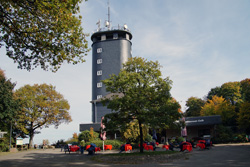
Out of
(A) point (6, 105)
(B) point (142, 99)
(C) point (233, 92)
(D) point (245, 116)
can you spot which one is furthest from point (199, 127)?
(A) point (6, 105)

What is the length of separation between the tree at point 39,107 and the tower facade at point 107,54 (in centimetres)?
973

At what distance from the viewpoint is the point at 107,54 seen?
53.2 metres

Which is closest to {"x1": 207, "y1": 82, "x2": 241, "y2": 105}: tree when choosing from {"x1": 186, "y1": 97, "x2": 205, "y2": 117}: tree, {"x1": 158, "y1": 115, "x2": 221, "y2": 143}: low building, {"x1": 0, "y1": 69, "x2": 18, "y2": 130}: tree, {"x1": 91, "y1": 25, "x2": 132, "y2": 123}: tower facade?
{"x1": 186, "y1": 97, "x2": 205, "y2": 117}: tree

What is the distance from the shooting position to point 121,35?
57156mm

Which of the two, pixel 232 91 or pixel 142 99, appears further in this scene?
pixel 232 91

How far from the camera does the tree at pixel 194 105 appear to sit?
5797 cm

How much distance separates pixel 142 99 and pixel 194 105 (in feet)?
159

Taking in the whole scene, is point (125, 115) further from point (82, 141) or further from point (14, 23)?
point (82, 141)

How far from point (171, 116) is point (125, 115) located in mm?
3671

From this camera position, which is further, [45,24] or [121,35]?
[121,35]

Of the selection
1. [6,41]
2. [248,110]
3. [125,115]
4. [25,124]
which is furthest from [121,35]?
[6,41]

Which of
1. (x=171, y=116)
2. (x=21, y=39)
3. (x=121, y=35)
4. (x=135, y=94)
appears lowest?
(x=171, y=116)

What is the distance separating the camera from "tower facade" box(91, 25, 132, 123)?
51.2 meters

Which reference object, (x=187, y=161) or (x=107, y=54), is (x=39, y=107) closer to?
(x=107, y=54)
